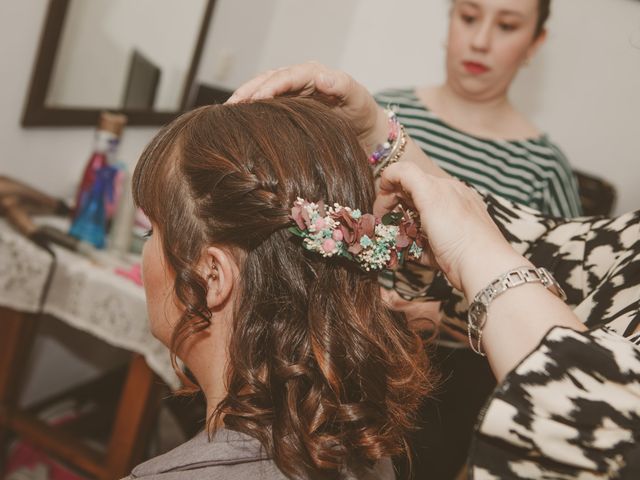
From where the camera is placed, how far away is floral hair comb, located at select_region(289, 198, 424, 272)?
868 millimetres

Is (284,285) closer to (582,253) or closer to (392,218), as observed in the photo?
(392,218)

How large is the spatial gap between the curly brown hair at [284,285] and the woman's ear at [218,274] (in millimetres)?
15

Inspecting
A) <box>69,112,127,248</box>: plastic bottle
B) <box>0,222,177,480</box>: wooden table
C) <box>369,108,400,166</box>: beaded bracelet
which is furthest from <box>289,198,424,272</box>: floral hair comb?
<box>69,112,127,248</box>: plastic bottle

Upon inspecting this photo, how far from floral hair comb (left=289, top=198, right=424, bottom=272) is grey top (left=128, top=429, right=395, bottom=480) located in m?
0.29

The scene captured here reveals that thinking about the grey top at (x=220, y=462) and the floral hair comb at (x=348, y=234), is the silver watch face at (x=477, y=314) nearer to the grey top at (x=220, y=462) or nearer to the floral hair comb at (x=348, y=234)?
the floral hair comb at (x=348, y=234)

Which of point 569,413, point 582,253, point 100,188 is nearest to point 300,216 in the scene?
point 569,413

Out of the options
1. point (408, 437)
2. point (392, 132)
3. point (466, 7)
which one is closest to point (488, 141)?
point (466, 7)

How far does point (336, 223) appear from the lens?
87 centimetres

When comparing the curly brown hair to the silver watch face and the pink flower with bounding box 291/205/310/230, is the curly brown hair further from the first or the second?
the silver watch face

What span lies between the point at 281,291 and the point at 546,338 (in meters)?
0.41

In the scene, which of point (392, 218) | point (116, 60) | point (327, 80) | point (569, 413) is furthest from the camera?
point (116, 60)

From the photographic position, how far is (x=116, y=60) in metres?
2.24

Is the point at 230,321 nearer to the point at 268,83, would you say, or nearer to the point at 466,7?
the point at 268,83

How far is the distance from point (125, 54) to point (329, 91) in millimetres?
1417
